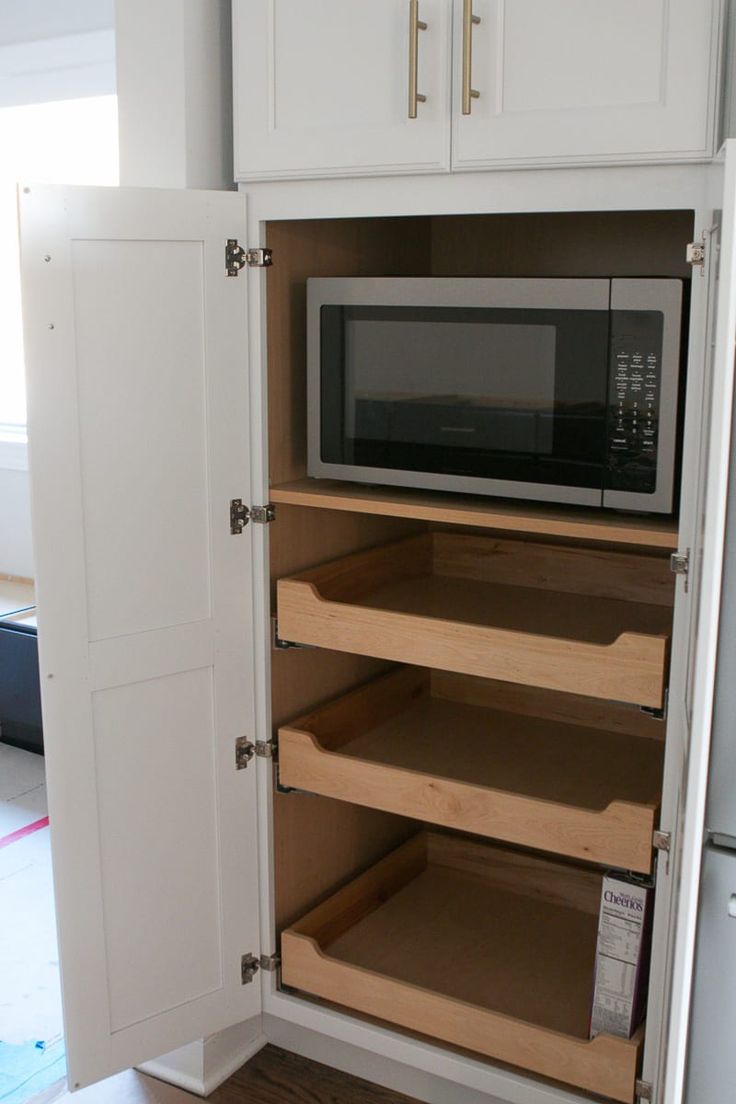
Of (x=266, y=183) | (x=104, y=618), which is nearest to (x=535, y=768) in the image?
(x=104, y=618)

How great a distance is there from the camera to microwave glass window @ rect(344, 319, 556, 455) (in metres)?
1.78

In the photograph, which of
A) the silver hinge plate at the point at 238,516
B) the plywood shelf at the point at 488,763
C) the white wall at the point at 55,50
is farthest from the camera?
the white wall at the point at 55,50

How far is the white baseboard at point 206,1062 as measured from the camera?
2.13m

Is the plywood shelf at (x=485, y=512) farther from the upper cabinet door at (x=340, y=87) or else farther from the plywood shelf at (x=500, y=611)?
the upper cabinet door at (x=340, y=87)

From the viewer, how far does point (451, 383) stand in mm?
1858

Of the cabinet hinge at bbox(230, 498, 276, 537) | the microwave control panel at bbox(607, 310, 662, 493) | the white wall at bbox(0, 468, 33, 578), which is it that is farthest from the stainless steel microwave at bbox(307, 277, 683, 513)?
the white wall at bbox(0, 468, 33, 578)

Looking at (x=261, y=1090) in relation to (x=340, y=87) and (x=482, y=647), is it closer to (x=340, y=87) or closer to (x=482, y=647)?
(x=482, y=647)

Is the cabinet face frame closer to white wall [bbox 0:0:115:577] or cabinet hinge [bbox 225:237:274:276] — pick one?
cabinet hinge [bbox 225:237:274:276]

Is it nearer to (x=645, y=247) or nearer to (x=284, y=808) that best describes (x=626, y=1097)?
(x=284, y=808)

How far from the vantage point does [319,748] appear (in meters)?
2.04

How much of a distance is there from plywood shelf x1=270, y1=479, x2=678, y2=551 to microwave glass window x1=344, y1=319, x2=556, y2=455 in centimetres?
10

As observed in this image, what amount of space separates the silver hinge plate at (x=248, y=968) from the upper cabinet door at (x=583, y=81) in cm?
137

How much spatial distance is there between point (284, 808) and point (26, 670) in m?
1.51

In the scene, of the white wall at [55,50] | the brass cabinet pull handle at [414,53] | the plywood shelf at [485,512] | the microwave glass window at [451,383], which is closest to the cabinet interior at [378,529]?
the plywood shelf at [485,512]
